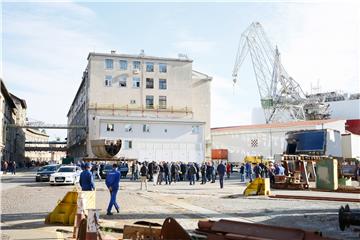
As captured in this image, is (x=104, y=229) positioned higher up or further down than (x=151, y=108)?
further down

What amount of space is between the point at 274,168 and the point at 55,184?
1450cm

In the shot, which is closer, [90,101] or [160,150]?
[160,150]

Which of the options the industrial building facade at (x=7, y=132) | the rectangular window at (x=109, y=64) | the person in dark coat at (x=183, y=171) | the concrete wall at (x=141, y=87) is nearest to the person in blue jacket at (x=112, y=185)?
the person in dark coat at (x=183, y=171)

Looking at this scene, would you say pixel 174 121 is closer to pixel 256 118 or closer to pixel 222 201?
pixel 222 201

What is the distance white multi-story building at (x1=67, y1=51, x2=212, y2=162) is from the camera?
57656 mm

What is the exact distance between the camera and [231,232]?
8188 millimetres

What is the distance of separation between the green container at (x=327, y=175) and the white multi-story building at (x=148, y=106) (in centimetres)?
3216

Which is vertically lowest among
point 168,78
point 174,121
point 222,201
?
point 222,201

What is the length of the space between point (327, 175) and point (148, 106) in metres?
42.7

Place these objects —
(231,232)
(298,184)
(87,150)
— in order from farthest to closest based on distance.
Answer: (87,150)
(298,184)
(231,232)

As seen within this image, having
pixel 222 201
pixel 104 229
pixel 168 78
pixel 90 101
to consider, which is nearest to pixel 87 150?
pixel 90 101

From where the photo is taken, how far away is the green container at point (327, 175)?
2675cm

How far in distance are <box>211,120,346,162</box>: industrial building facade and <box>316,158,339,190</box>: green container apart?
34463mm

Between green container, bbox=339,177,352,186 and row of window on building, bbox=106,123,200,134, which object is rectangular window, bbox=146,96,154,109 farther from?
green container, bbox=339,177,352,186
